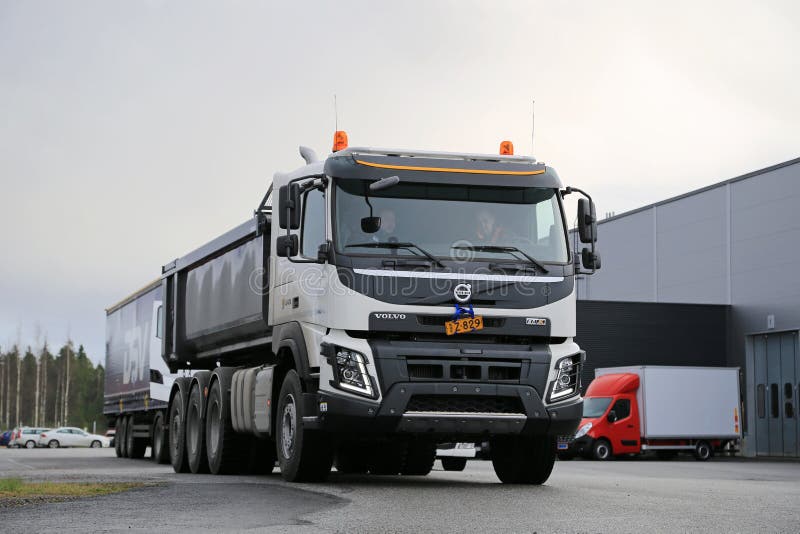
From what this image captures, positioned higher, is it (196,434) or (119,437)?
(196,434)

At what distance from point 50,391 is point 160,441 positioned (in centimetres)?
12326

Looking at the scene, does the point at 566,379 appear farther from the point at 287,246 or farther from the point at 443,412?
the point at 287,246

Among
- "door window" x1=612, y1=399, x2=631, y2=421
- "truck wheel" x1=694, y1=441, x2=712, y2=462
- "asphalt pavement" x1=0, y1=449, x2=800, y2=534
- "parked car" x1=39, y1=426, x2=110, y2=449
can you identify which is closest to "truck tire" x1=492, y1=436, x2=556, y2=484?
"asphalt pavement" x1=0, y1=449, x2=800, y2=534

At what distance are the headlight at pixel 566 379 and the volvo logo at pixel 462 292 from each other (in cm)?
124

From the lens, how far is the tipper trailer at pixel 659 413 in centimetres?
3572

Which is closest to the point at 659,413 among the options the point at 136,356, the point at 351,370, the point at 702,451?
the point at 702,451

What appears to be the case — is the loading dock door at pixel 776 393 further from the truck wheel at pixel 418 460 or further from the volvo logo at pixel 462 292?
the volvo logo at pixel 462 292

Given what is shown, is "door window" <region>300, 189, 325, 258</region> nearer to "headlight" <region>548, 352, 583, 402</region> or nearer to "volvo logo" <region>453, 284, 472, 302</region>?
"volvo logo" <region>453, 284, 472, 302</region>

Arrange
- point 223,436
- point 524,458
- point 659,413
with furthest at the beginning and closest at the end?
point 659,413, point 223,436, point 524,458

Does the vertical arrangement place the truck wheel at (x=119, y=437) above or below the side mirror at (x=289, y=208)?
below

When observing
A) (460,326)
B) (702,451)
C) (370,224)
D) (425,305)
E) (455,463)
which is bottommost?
(702,451)

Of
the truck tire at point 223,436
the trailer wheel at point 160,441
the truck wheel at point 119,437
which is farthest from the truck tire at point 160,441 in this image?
the truck tire at point 223,436

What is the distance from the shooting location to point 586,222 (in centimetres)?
1331

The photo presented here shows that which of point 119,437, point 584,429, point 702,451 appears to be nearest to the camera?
point 119,437
